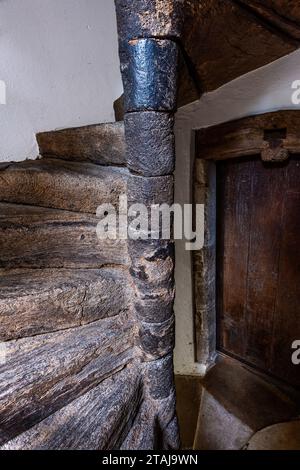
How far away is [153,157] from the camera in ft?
2.56

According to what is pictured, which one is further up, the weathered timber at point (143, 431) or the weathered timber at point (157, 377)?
the weathered timber at point (157, 377)

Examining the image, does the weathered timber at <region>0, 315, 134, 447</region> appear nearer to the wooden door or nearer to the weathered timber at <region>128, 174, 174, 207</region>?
the weathered timber at <region>128, 174, 174, 207</region>

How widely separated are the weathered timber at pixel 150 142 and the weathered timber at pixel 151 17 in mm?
211

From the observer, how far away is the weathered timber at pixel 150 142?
0.76 metres

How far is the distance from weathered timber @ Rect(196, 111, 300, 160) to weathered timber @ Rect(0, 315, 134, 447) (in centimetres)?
110

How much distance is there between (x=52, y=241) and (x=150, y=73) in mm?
602

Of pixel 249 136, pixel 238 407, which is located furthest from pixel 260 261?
pixel 238 407

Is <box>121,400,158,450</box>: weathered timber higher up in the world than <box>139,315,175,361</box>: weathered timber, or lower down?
lower down

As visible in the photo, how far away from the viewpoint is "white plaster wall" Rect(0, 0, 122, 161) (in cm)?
134

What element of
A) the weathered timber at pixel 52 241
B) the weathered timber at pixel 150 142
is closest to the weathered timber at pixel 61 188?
the weathered timber at pixel 52 241

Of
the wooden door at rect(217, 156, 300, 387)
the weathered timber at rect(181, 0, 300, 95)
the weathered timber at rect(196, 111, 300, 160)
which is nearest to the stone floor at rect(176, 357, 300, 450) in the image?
the wooden door at rect(217, 156, 300, 387)

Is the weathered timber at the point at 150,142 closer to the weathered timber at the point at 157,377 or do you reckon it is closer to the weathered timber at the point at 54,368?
the weathered timber at the point at 54,368

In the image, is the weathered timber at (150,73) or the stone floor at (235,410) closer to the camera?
the weathered timber at (150,73)

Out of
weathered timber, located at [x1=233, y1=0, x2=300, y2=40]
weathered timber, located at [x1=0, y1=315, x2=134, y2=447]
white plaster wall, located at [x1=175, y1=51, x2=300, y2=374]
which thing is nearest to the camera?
weathered timber, located at [x1=0, y1=315, x2=134, y2=447]
